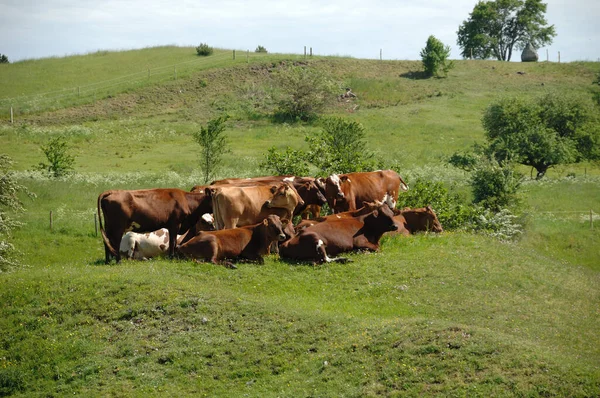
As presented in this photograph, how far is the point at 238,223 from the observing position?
72.4 ft

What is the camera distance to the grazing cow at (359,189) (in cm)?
2441

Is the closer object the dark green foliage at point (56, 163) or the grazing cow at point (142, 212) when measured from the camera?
the grazing cow at point (142, 212)

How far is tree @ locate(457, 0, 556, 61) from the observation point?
378 ft

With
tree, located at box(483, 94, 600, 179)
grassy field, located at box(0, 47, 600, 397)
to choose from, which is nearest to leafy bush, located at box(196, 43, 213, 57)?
tree, located at box(483, 94, 600, 179)

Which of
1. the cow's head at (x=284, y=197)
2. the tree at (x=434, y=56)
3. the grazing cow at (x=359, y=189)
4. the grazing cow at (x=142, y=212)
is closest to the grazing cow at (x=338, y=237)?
the cow's head at (x=284, y=197)

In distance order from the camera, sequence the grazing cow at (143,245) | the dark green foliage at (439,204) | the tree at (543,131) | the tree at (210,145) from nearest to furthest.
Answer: the grazing cow at (143,245)
the dark green foliage at (439,204)
the tree at (210,145)
the tree at (543,131)

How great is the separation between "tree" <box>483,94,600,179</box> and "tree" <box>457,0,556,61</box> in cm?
5844

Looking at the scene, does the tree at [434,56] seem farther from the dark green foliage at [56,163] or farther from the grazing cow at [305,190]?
the grazing cow at [305,190]

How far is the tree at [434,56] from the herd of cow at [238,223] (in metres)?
65.3

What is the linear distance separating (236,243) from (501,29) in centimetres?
10721

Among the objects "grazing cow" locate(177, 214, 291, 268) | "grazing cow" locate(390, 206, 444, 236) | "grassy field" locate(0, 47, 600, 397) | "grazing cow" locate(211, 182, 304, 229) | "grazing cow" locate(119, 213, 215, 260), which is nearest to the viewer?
"grassy field" locate(0, 47, 600, 397)

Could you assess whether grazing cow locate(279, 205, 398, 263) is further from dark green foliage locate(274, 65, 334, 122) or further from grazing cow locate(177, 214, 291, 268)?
dark green foliage locate(274, 65, 334, 122)

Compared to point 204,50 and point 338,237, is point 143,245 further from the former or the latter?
point 204,50

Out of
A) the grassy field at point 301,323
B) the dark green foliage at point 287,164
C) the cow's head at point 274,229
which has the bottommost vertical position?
the grassy field at point 301,323
